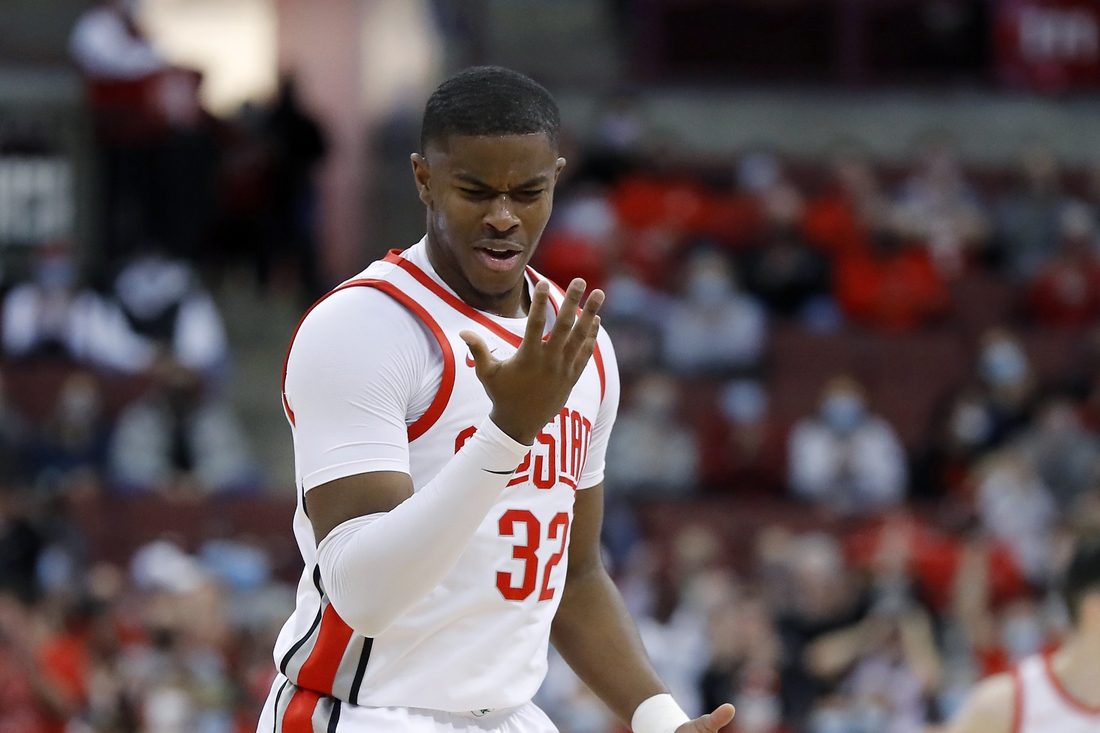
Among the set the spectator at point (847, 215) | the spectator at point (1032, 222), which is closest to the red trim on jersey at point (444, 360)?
the spectator at point (847, 215)

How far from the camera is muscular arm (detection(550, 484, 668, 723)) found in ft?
12.7

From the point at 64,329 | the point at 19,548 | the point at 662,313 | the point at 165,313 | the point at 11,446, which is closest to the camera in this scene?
the point at 19,548

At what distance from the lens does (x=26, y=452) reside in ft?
41.6

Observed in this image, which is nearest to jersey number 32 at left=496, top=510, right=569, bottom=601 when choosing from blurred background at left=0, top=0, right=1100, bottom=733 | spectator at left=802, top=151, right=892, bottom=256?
blurred background at left=0, top=0, right=1100, bottom=733

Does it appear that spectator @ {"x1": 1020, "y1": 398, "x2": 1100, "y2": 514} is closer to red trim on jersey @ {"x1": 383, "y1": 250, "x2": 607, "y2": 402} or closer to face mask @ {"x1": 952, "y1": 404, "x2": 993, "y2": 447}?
face mask @ {"x1": 952, "y1": 404, "x2": 993, "y2": 447}

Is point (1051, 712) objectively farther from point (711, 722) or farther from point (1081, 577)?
point (711, 722)

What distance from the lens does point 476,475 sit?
3051 millimetres

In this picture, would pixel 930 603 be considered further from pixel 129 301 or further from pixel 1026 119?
pixel 1026 119

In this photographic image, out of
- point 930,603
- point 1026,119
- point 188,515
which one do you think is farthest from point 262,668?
point 1026,119

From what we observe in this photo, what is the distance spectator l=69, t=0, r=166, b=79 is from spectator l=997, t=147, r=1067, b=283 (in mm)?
8174

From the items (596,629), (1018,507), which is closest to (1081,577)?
(596,629)

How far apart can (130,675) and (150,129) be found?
23.2 ft

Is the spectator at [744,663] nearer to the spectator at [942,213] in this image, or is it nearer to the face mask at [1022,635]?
the face mask at [1022,635]

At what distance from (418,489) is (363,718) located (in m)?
0.48
